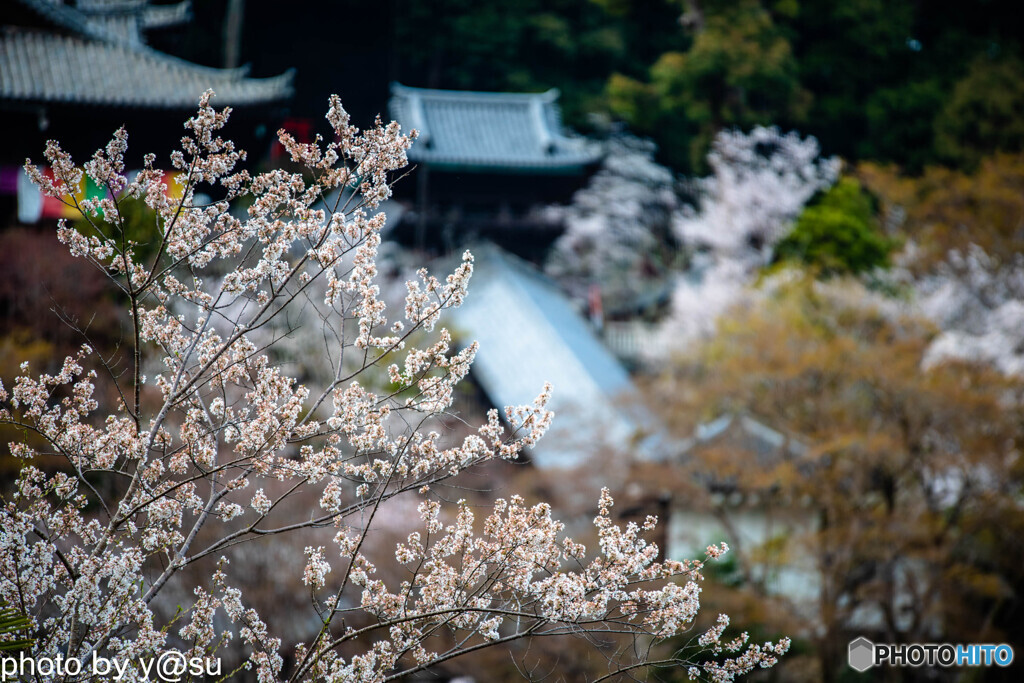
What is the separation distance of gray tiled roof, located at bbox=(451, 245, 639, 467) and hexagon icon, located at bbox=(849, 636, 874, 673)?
10.5ft

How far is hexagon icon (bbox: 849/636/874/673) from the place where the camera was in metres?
9.33

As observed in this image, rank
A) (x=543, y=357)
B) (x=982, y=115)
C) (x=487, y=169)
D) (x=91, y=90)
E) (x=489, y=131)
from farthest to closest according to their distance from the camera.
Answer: (x=982, y=115) → (x=489, y=131) → (x=487, y=169) → (x=543, y=357) → (x=91, y=90)

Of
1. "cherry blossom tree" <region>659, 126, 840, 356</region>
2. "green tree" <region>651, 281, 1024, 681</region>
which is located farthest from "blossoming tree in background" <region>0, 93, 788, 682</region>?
"cherry blossom tree" <region>659, 126, 840, 356</region>

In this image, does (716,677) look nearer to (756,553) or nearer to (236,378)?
(236,378)

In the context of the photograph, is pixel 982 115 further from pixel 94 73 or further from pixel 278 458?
pixel 278 458

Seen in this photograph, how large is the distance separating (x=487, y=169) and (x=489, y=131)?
4.22 ft

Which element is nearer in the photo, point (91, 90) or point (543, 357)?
point (91, 90)

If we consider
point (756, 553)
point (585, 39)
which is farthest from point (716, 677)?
point (585, 39)

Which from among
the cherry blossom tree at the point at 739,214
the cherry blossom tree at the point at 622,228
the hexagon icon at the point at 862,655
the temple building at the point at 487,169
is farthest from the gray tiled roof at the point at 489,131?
the hexagon icon at the point at 862,655

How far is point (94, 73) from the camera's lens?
444 inches

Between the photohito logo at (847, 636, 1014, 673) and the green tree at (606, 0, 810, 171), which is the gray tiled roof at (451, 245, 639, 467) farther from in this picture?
the green tree at (606, 0, 810, 171)

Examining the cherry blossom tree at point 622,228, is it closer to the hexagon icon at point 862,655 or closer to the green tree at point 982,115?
the green tree at point 982,115

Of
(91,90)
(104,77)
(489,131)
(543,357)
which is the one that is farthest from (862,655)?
(489,131)

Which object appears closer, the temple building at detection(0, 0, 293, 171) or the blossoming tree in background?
the blossoming tree in background
